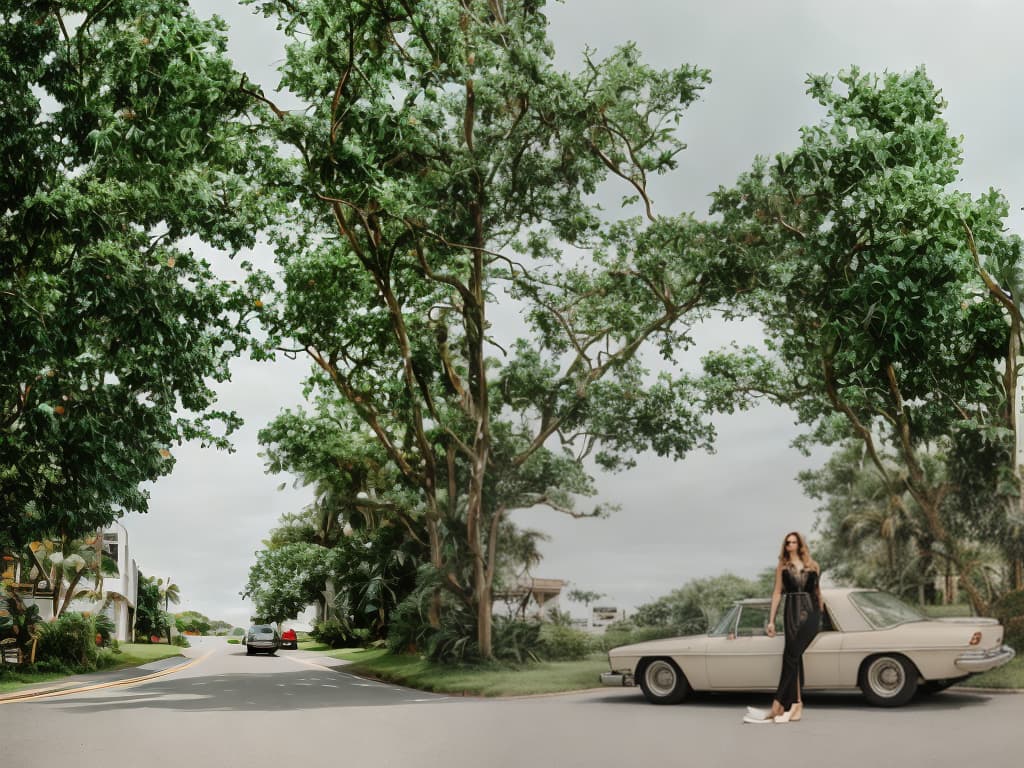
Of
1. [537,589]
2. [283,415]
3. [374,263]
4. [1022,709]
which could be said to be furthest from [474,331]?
[1022,709]

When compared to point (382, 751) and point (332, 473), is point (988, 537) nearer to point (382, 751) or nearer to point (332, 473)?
point (332, 473)

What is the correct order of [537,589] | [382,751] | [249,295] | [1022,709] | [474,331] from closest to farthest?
[382,751]
[1022,709]
[249,295]
[474,331]
[537,589]

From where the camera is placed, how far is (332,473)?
27875 mm

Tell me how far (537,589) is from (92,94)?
17301mm

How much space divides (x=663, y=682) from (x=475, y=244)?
1169cm

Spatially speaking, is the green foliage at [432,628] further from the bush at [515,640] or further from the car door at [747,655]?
the car door at [747,655]

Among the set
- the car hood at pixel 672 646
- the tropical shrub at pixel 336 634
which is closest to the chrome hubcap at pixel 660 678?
the car hood at pixel 672 646

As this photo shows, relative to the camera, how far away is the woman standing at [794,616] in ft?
33.5

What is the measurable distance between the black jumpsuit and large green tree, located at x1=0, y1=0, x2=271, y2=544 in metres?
10.5

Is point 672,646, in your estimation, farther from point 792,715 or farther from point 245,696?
point 245,696

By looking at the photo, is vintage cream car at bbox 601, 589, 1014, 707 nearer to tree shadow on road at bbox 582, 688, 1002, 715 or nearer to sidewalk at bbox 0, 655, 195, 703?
tree shadow on road at bbox 582, 688, 1002, 715

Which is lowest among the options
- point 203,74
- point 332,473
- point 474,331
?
point 332,473

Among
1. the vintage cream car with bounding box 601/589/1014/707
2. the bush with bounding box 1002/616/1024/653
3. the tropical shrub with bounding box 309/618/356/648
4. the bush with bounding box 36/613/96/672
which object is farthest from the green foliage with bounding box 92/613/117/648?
the bush with bounding box 1002/616/1024/653

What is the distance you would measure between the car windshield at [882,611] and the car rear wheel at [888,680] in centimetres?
39
